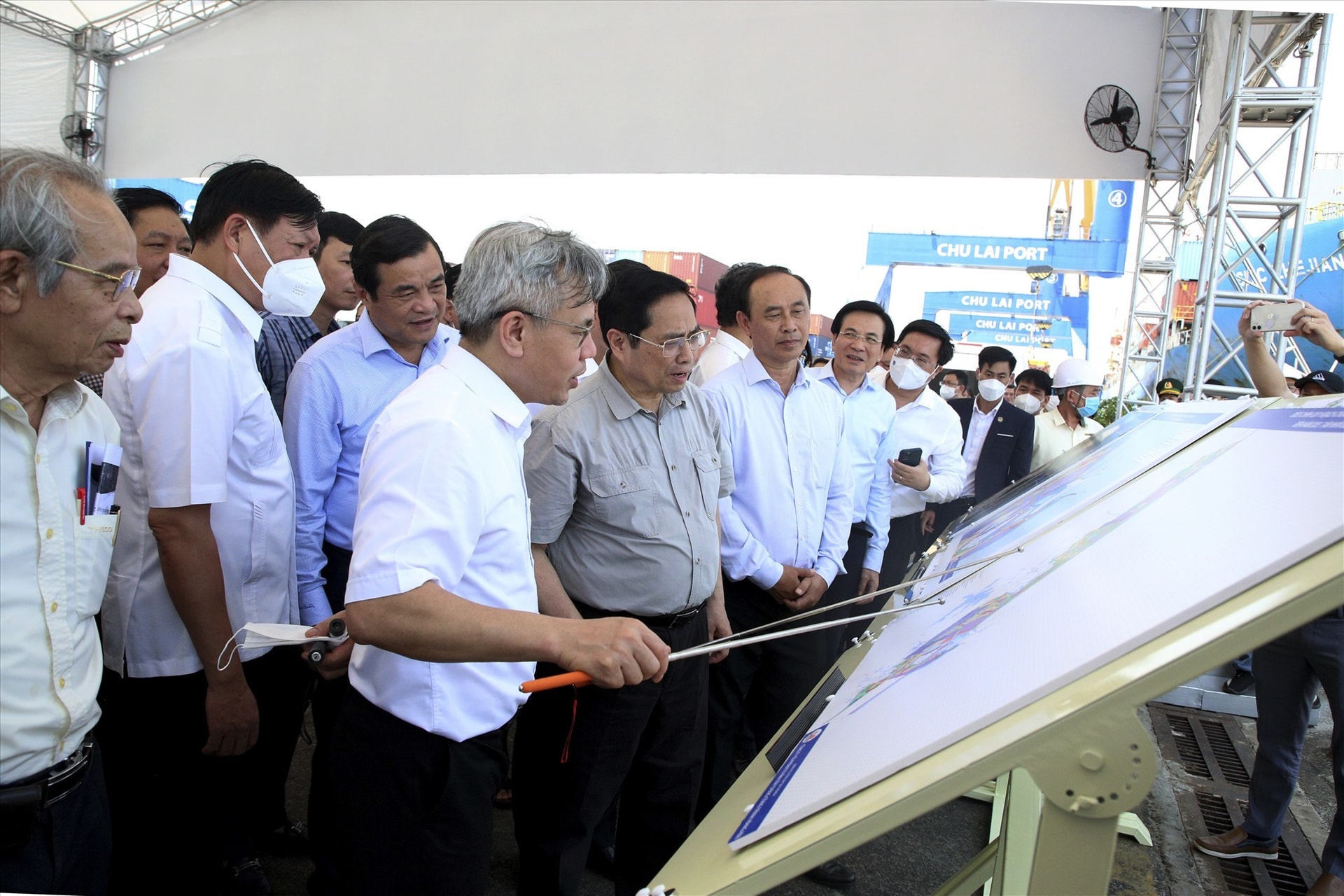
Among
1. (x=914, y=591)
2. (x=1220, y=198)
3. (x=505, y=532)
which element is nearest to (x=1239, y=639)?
(x=505, y=532)

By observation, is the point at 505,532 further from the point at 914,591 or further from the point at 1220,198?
the point at 1220,198

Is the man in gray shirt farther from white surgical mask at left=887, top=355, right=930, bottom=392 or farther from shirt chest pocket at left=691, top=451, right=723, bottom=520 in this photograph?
white surgical mask at left=887, top=355, right=930, bottom=392

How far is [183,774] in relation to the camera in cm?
188

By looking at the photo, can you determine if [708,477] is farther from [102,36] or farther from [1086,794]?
[102,36]

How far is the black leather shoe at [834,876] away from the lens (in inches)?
100

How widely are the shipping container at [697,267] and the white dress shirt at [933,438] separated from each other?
1666 cm

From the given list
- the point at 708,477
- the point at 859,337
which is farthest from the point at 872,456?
the point at 708,477

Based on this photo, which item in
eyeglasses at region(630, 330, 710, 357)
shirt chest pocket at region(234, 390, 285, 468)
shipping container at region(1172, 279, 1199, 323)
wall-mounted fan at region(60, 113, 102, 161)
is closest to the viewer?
shirt chest pocket at region(234, 390, 285, 468)

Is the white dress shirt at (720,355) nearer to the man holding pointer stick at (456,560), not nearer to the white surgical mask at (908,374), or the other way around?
the white surgical mask at (908,374)

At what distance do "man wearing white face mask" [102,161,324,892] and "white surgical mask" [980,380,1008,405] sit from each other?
427cm

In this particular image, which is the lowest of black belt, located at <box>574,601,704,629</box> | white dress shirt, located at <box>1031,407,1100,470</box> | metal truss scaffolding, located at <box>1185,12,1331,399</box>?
black belt, located at <box>574,601,704,629</box>

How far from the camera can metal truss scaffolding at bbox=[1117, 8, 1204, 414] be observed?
661cm

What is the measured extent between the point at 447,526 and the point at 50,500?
53 centimetres

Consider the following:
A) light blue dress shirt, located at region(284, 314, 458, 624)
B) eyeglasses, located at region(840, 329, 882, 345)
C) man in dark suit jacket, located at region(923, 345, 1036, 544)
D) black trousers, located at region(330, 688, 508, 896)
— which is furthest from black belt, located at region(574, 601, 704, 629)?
man in dark suit jacket, located at region(923, 345, 1036, 544)
